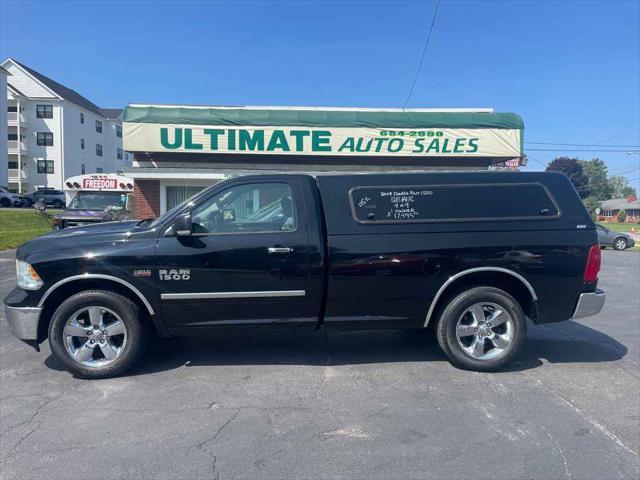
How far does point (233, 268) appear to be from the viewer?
434cm

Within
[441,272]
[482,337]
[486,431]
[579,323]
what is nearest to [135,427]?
[486,431]

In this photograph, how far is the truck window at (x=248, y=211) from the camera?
445 centimetres

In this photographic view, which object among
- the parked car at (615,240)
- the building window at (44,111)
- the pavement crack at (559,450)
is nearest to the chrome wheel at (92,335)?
the pavement crack at (559,450)

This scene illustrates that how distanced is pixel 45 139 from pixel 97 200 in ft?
138

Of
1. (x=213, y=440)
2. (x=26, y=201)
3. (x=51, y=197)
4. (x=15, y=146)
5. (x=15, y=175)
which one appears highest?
(x=15, y=146)

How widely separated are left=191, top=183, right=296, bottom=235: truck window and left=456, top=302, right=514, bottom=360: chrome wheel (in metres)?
2.02

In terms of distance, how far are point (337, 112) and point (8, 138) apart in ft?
154

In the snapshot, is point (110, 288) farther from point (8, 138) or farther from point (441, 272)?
point (8, 138)

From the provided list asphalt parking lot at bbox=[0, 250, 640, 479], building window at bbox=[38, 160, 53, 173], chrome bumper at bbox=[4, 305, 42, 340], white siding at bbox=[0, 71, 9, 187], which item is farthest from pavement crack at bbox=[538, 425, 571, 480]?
building window at bbox=[38, 160, 53, 173]

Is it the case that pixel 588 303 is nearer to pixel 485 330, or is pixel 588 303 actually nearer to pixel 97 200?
pixel 485 330

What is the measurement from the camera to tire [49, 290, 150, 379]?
4273 millimetres

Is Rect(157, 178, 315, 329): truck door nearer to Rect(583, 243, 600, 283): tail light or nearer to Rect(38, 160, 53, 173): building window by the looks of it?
Rect(583, 243, 600, 283): tail light

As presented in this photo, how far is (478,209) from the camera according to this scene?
467 centimetres

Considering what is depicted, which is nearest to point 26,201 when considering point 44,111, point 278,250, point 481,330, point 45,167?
point 45,167
